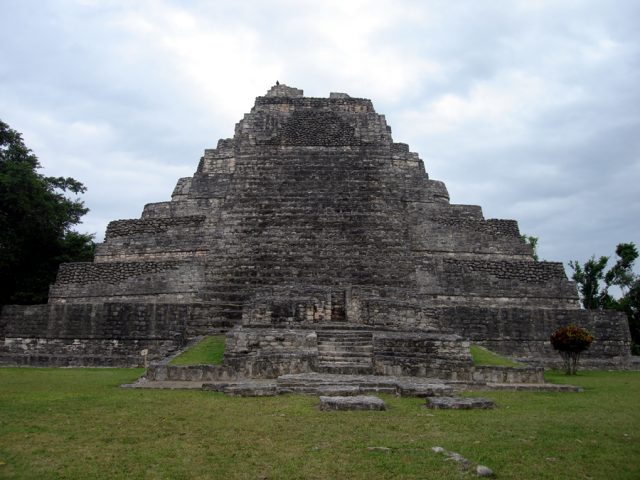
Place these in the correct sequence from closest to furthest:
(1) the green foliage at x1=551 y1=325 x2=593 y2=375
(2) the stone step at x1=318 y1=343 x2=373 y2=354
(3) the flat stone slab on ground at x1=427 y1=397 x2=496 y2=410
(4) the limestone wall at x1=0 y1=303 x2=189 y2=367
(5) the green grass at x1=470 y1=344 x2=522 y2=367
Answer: (3) the flat stone slab on ground at x1=427 y1=397 x2=496 y2=410, (5) the green grass at x1=470 y1=344 x2=522 y2=367, (2) the stone step at x1=318 y1=343 x2=373 y2=354, (1) the green foliage at x1=551 y1=325 x2=593 y2=375, (4) the limestone wall at x1=0 y1=303 x2=189 y2=367

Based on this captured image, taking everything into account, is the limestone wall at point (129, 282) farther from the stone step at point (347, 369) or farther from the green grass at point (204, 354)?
the stone step at point (347, 369)

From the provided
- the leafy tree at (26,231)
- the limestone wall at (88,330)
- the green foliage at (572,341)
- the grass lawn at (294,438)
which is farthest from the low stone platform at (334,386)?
the leafy tree at (26,231)

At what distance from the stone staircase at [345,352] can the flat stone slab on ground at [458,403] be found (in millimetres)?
3501

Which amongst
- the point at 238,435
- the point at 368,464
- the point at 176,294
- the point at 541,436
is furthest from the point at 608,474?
the point at 176,294

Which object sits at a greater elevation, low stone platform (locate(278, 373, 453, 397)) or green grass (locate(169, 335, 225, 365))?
green grass (locate(169, 335, 225, 365))

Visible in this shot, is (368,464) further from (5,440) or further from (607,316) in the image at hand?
(607,316)

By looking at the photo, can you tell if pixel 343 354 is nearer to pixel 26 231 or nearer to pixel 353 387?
pixel 353 387

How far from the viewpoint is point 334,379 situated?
993 cm

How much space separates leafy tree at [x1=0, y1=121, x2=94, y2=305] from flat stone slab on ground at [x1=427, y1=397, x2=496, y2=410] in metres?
18.6

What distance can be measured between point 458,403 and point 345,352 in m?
4.52

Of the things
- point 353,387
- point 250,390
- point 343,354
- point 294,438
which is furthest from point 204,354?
point 294,438

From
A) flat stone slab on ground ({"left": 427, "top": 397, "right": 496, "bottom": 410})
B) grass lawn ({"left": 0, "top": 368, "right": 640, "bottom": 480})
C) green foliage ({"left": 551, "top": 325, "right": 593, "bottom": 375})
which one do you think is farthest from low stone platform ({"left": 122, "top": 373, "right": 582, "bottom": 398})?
green foliage ({"left": 551, "top": 325, "right": 593, "bottom": 375})

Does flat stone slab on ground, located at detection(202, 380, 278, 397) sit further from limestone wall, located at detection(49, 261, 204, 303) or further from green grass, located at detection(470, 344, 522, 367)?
limestone wall, located at detection(49, 261, 204, 303)

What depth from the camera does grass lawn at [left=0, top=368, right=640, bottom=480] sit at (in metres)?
4.88
